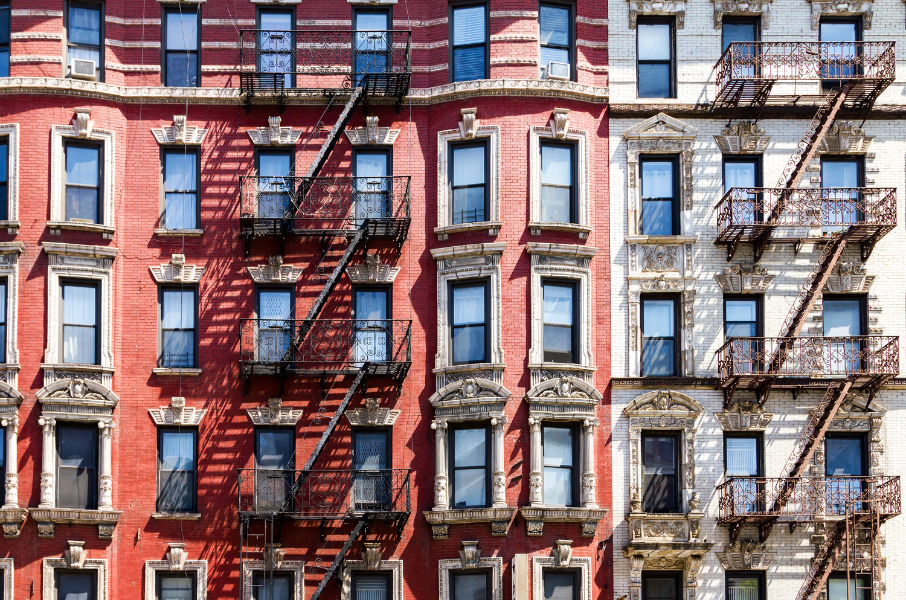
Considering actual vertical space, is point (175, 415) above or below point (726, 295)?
below

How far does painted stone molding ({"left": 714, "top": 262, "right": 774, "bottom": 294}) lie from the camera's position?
3538cm

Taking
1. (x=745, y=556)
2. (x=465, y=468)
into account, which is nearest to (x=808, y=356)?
(x=745, y=556)

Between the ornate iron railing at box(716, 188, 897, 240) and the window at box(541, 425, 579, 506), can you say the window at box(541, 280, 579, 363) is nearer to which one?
the window at box(541, 425, 579, 506)

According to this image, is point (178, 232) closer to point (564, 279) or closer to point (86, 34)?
point (86, 34)

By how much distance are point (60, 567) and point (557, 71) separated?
17189 millimetres

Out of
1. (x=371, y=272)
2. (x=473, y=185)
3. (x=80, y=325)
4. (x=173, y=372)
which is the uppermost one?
(x=473, y=185)

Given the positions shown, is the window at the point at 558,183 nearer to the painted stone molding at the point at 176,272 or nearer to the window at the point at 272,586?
the painted stone molding at the point at 176,272

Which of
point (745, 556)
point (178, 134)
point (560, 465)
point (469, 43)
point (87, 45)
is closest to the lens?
point (745, 556)

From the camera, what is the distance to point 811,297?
114ft

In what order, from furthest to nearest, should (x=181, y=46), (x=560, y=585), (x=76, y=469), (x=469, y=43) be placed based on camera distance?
(x=181, y=46) < (x=469, y=43) < (x=76, y=469) < (x=560, y=585)

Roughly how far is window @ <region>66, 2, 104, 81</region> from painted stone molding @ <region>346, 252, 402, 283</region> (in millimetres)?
8187

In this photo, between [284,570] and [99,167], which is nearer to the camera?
[284,570]

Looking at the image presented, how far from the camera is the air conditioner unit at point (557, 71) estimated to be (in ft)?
117

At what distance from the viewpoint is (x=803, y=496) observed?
1345 inches
